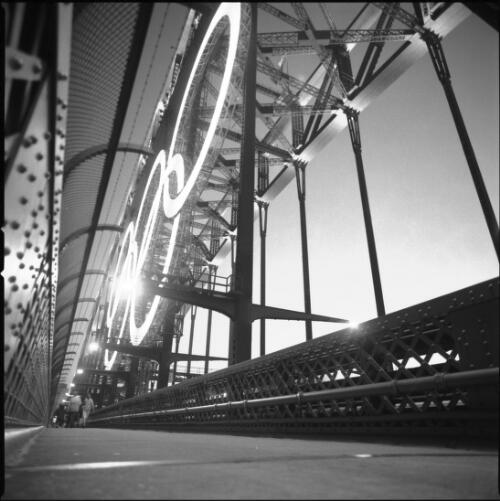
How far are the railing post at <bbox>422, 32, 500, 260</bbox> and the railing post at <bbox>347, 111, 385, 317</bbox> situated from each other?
4.96 meters

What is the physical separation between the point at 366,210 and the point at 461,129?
539 centimetres

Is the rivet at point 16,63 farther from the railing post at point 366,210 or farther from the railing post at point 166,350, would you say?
the railing post at point 166,350

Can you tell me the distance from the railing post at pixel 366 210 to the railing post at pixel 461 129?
4.96 meters

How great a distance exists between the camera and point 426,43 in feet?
48.2

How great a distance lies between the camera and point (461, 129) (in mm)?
12469

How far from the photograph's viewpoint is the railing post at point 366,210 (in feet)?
52.0

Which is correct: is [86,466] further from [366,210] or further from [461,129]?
[366,210]

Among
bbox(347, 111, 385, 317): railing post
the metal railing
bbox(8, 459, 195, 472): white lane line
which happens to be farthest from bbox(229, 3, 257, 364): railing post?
bbox(8, 459, 195, 472): white lane line

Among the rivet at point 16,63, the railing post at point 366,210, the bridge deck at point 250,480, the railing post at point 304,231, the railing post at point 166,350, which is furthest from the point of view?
the railing post at point 166,350

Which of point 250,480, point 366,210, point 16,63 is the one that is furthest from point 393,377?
point 366,210

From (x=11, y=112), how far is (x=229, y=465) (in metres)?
1.88

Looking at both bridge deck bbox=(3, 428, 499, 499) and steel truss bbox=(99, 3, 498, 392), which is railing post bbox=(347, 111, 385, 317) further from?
bridge deck bbox=(3, 428, 499, 499)

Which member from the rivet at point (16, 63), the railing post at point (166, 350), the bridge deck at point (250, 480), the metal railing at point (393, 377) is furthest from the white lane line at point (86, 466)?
the railing post at point (166, 350)

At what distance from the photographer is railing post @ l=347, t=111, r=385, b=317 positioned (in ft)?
52.0
